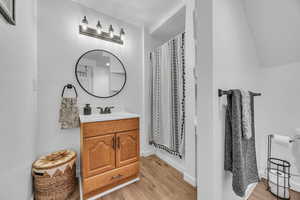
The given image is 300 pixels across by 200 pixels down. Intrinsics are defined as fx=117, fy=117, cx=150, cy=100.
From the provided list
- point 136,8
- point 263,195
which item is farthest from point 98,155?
point 136,8

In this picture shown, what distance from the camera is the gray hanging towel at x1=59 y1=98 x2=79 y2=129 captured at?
1.53 metres

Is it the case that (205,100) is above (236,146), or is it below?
above

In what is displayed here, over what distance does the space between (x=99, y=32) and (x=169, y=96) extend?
4.72ft

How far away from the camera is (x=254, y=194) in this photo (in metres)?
1.26

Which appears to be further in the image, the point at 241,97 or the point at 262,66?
the point at 262,66

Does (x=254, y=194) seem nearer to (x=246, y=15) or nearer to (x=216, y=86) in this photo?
(x=216, y=86)

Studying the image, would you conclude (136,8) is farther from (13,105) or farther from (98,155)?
(98,155)

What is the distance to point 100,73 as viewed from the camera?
187 cm

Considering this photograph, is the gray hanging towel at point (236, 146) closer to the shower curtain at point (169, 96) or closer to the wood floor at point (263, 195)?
the wood floor at point (263, 195)

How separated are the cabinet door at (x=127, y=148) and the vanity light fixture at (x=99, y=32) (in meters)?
1.48

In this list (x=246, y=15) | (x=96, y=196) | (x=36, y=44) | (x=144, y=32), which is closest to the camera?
(x=246, y=15)

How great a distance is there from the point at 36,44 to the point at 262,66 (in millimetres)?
2766

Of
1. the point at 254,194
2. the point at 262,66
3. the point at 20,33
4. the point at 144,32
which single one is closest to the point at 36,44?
the point at 20,33

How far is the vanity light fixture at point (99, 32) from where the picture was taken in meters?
1.67
